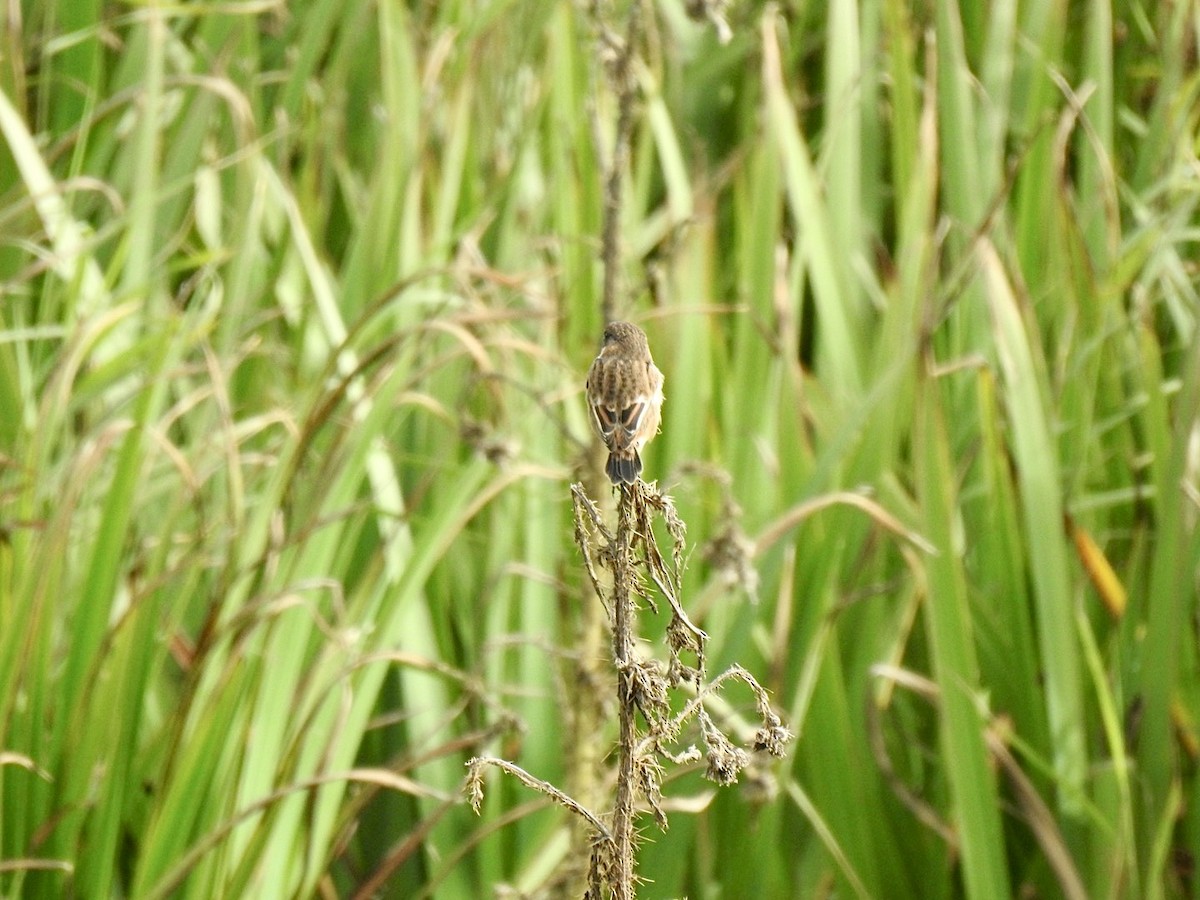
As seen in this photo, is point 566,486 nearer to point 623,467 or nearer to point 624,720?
point 623,467

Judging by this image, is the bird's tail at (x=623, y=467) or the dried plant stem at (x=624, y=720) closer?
the dried plant stem at (x=624, y=720)

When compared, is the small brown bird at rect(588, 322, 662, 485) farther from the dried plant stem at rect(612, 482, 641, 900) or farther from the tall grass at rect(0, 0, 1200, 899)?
the tall grass at rect(0, 0, 1200, 899)

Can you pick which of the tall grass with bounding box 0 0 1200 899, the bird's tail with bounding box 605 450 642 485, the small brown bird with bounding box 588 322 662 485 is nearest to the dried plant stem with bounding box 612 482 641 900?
the bird's tail with bounding box 605 450 642 485

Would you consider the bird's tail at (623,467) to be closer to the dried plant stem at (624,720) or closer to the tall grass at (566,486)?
the dried plant stem at (624,720)

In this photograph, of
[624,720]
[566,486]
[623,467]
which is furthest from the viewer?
[566,486]

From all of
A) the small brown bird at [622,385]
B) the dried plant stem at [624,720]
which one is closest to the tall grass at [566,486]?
the small brown bird at [622,385]

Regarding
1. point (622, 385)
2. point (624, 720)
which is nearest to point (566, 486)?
point (622, 385)
